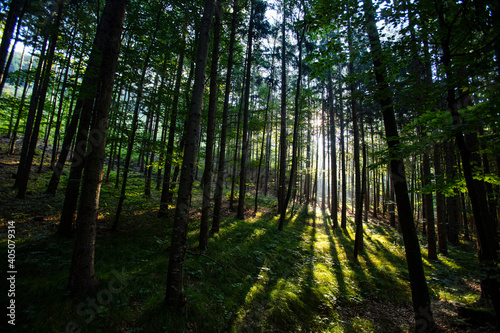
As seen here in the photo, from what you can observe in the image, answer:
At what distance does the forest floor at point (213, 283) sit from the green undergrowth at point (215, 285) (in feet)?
0.07

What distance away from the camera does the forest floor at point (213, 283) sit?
338 cm

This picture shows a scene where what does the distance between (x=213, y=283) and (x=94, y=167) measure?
13.2ft

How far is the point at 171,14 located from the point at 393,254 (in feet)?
55.3

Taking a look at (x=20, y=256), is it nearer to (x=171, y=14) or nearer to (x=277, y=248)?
(x=277, y=248)

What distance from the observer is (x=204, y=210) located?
6.94 m

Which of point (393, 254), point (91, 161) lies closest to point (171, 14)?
point (91, 161)

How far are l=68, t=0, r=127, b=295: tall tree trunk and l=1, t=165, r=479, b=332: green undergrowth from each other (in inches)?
14.9

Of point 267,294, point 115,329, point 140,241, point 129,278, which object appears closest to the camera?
point 115,329

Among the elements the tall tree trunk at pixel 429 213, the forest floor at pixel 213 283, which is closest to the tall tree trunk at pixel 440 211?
the tall tree trunk at pixel 429 213

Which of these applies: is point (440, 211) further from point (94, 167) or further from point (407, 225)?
point (94, 167)
